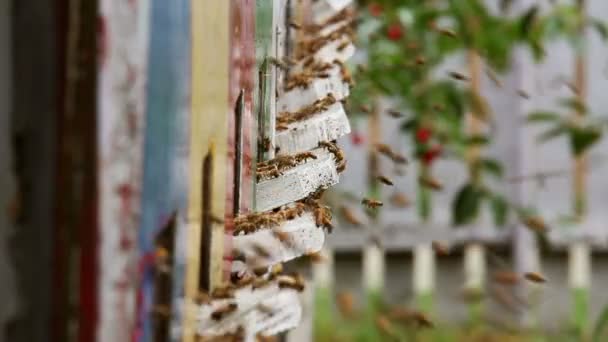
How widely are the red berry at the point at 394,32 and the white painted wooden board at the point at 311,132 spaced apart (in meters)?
2.12

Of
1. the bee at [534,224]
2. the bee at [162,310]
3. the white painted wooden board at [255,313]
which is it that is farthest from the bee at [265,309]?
the bee at [534,224]

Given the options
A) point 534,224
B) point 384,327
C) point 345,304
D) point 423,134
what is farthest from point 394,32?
point 345,304

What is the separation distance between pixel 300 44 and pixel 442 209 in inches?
146

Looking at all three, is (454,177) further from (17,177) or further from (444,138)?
(17,177)

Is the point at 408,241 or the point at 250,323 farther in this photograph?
the point at 408,241

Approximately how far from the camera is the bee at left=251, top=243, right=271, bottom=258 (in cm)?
78

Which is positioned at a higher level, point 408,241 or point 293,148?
point 293,148

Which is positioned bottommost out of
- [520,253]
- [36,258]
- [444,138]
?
[520,253]

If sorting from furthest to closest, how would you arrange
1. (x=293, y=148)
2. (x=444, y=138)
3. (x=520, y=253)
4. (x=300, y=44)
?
(x=520, y=253) → (x=444, y=138) → (x=300, y=44) → (x=293, y=148)

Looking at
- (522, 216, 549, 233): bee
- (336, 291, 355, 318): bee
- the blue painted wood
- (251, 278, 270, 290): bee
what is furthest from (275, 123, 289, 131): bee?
(336, 291, 355, 318): bee

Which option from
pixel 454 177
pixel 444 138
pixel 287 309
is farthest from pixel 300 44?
pixel 454 177

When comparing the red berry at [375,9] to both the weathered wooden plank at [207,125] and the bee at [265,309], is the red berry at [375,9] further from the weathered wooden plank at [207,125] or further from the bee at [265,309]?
the weathered wooden plank at [207,125]

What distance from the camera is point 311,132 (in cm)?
84

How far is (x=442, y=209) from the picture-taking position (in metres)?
4.95
